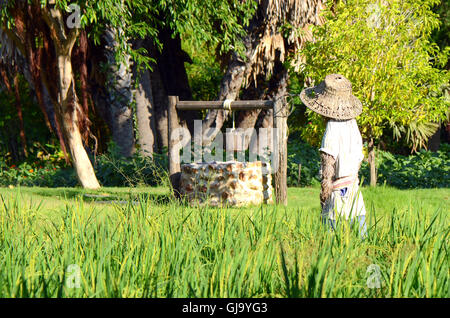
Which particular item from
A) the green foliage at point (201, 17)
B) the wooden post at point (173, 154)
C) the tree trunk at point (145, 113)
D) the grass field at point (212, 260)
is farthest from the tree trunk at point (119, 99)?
the grass field at point (212, 260)

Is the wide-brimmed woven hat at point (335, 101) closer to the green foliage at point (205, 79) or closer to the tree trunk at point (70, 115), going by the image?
the tree trunk at point (70, 115)

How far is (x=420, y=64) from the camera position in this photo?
11945 millimetres

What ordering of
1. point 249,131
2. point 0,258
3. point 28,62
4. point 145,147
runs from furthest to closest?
point 145,147
point 249,131
point 28,62
point 0,258

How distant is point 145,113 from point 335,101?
1274 cm

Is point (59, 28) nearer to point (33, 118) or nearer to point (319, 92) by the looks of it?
point (319, 92)

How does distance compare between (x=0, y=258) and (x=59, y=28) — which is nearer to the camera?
(x=0, y=258)

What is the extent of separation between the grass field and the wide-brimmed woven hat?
99cm

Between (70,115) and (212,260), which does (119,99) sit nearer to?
(70,115)

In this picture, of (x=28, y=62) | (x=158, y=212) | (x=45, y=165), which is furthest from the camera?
(x=45, y=165)

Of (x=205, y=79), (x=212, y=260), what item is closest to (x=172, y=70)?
(x=205, y=79)

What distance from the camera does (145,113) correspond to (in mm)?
17922
